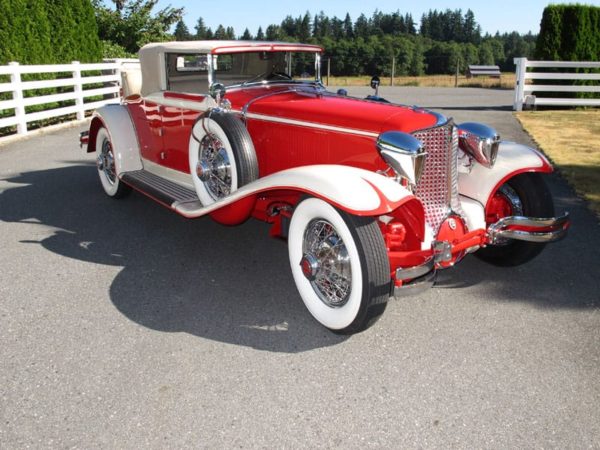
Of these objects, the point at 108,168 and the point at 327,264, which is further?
the point at 108,168

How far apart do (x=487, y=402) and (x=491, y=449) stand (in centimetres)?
35

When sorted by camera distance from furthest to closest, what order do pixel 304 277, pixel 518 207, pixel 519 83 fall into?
1. pixel 519 83
2. pixel 518 207
3. pixel 304 277

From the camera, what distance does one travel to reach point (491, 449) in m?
2.36

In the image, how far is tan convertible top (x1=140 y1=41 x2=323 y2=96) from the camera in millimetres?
4732

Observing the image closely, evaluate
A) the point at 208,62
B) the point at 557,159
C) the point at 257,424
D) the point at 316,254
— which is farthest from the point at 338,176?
the point at 557,159

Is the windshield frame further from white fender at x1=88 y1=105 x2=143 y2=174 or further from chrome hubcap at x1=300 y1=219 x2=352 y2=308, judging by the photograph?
chrome hubcap at x1=300 y1=219 x2=352 y2=308

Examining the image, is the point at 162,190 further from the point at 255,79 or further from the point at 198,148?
the point at 255,79

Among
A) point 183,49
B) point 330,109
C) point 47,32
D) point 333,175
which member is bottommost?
point 333,175

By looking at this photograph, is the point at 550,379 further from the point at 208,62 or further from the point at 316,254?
the point at 208,62

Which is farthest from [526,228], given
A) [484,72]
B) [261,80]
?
[484,72]

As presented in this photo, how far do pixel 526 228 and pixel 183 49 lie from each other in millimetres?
3324

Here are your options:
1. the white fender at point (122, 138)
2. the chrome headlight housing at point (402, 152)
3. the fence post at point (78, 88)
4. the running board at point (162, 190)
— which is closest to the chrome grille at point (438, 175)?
the chrome headlight housing at point (402, 152)

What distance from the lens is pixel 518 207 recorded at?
4.15 metres

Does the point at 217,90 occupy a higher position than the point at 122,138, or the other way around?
the point at 217,90
